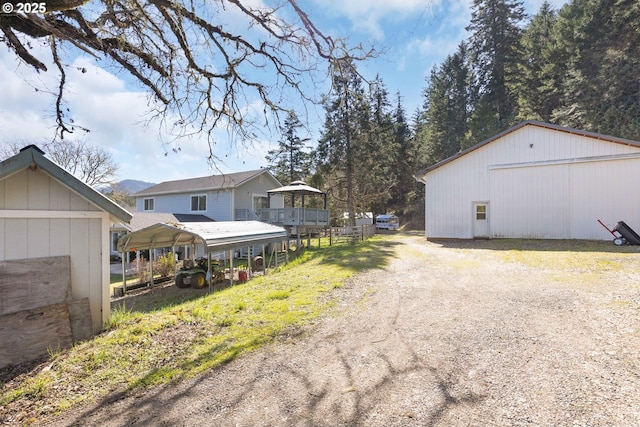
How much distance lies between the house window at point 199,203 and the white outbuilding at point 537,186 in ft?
52.9

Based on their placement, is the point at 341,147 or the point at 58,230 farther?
the point at 341,147


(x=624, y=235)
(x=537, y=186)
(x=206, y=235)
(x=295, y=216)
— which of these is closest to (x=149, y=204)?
(x=295, y=216)

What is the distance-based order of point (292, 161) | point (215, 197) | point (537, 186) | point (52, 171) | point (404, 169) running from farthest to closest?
point (404, 169), point (292, 161), point (215, 197), point (537, 186), point (52, 171)

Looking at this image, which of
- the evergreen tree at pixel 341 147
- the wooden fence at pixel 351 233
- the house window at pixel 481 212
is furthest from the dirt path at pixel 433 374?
the evergreen tree at pixel 341 147

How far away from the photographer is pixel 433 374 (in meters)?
3.46

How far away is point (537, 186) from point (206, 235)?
15.4 metres

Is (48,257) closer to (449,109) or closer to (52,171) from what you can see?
(52,171)

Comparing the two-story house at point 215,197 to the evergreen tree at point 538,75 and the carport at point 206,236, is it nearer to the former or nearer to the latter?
A: the carport at point 206,236

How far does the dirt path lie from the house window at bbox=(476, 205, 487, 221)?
11.2 metres

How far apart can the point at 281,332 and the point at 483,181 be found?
1526 cm

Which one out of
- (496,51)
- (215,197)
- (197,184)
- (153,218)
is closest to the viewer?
(153,218)

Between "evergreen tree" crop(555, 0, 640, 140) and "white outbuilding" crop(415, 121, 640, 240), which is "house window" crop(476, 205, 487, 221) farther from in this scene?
"evergreen tree" crop(555, 0, 640, 140)

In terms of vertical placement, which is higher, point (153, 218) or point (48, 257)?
point (153, 218)

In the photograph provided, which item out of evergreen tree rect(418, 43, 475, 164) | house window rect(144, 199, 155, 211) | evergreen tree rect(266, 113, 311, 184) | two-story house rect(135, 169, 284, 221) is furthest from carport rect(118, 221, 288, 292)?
evergreen tree rect(418, 43, 475, 164)
